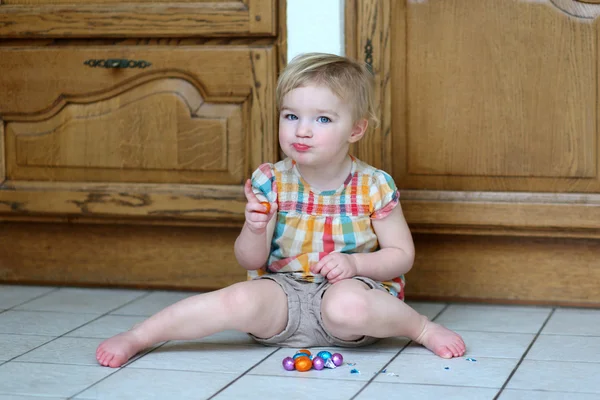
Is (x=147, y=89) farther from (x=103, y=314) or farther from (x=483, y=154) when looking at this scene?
(x=483, y=154)

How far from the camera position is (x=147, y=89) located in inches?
83.4

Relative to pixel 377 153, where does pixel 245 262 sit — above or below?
below

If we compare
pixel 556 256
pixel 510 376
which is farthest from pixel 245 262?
pixel 556 256

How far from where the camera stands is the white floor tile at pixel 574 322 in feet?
5.93

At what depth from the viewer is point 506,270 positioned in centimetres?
204

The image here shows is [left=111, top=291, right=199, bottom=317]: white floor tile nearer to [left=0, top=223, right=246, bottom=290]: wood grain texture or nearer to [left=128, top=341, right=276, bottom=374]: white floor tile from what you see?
[left=0, top=223, right=246, bottom=290]: wood grain texture

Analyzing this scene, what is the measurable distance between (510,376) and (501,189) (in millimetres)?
564

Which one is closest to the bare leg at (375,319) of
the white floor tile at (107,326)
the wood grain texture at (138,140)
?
the white floor tile at (107,326)

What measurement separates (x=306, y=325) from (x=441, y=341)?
24cm

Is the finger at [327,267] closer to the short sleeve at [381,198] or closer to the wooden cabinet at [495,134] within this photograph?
the short sleeve at [381,198]

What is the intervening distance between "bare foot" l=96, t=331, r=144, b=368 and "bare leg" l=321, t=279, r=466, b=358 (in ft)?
1.07

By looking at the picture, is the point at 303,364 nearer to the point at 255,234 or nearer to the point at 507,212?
the point at 255,234

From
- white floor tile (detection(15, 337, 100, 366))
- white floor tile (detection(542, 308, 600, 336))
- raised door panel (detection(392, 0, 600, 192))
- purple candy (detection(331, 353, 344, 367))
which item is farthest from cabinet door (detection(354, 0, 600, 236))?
white floor tile (detection(15, 337, 100, 366))

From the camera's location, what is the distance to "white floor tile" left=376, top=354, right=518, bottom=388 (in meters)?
1.49
